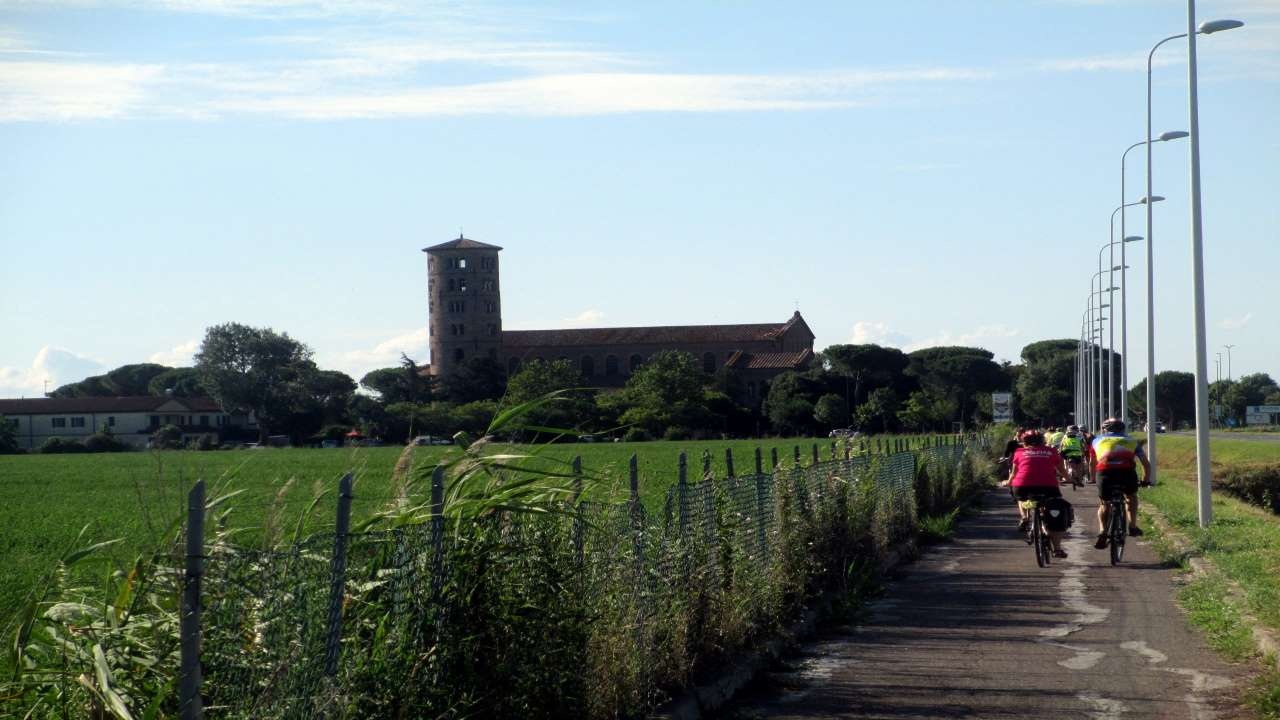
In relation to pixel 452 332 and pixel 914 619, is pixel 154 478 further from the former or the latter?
pixel 452 332

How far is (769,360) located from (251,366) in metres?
54.2

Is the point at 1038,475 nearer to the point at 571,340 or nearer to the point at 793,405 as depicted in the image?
the point at 793,405

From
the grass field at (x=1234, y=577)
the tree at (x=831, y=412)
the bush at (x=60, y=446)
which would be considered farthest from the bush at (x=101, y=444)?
the grass field at (x=1234, y=577)

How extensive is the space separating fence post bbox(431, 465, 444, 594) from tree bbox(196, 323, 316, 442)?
138811 millimetres

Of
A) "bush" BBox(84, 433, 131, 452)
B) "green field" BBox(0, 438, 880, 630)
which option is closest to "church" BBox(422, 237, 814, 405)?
"bush" BBox(84, 433, 131, 452)

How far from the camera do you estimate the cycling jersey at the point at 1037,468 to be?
16.7 meters

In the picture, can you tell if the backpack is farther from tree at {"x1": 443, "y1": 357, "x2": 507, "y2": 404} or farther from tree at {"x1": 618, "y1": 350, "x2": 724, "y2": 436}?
tree at {"x1": 443, "y1": 357, "x2": 507, "y2": 404}

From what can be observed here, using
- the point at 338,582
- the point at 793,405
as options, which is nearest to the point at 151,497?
the point at 338,582

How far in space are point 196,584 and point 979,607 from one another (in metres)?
9.65

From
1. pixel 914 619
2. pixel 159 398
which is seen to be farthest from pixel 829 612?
pixel 159 398

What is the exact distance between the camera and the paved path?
8633 millimetres

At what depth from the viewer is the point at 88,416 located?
130000 millimetres

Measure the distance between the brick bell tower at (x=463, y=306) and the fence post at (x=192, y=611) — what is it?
15356 cm

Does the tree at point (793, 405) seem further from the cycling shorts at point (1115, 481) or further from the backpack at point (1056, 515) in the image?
the backpack at point (1056, 515)
